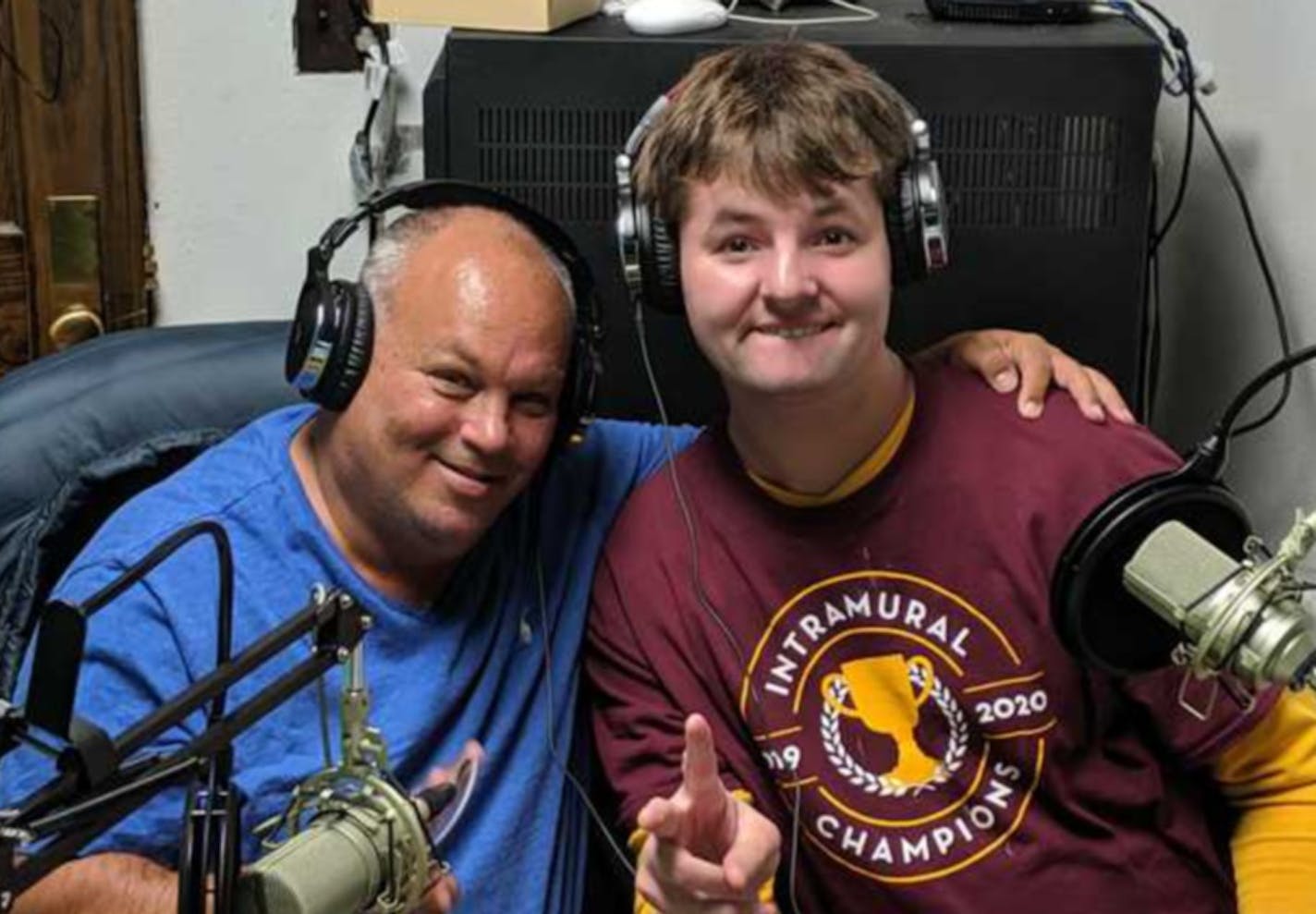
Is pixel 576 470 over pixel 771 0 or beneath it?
beneath

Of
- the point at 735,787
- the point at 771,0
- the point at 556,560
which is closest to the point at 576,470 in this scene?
the point at 556,560

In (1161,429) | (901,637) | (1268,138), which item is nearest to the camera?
(901,637)

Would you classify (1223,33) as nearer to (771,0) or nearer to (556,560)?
(771,0)

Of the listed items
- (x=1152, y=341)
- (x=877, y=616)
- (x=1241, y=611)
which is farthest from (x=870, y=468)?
(x=1152, y=341)

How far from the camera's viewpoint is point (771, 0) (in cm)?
178

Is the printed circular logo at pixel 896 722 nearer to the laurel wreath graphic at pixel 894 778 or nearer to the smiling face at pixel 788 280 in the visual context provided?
the laurel wreath graphic at pixel 894 778

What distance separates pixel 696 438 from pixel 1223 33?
77cm

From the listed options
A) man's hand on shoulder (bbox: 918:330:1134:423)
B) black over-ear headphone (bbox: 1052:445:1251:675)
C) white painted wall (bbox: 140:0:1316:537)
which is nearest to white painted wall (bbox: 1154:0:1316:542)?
white painted wall (bbox: 140:0:1316:537)

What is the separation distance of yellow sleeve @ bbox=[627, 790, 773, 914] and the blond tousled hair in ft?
1.48

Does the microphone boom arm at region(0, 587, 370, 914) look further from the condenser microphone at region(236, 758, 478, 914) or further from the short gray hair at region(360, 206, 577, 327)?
the short gray hair at region(360, 206, 577, 327)

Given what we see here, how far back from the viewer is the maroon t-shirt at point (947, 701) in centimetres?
139

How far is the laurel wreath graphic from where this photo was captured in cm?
141

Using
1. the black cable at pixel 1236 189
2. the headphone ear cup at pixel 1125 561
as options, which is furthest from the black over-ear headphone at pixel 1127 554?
the black cable at pixel 1236 189

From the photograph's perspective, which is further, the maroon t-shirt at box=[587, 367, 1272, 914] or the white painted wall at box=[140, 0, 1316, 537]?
the white painted wall at box=[140, 0, 1316, 537]
